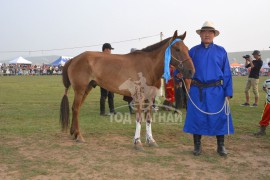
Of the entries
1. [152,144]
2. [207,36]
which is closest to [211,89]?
[207,36]

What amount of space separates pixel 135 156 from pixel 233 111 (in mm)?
5841

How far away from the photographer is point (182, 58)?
16.9 feet

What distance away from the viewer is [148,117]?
5812mm

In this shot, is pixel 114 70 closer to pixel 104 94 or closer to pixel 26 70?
pixel 104 94

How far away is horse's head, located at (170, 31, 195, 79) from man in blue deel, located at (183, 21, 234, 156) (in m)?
0.16

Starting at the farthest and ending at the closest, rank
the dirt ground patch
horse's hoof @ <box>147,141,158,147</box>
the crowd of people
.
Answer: the crowd of people, horse's hoof @ <box>147,141,158,147</box>, the dirt ground patch

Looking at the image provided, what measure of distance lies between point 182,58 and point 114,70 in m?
1.46

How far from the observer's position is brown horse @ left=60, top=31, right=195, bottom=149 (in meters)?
5.66

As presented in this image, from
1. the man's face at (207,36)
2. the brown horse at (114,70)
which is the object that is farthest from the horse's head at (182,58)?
the man's face at (207,36)

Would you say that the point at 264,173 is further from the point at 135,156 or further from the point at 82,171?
the point at 82,171

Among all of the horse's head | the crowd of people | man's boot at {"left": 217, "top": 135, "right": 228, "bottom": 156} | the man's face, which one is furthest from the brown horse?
the crowd of people

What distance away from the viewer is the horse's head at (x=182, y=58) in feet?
16.2

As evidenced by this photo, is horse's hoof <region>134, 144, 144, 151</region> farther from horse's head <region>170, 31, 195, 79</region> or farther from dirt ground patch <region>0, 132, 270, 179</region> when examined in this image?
horse's head <region>170, 31, 195, 79</region>

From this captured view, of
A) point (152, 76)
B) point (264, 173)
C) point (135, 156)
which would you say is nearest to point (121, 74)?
point (152, 76)
